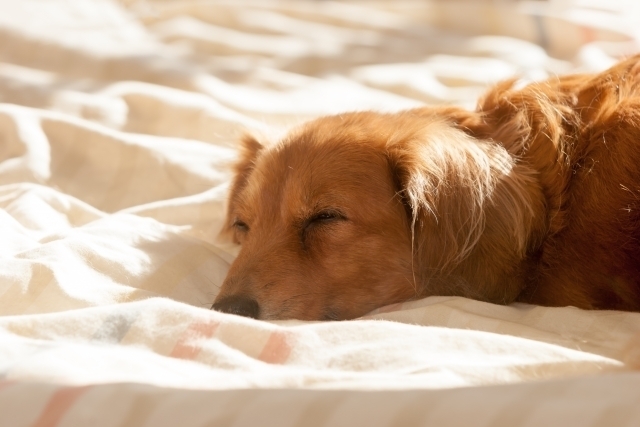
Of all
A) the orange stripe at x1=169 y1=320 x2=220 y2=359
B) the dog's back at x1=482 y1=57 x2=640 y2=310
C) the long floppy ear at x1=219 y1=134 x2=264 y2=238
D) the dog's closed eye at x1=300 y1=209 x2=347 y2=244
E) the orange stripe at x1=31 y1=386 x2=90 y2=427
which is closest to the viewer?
the orange stripe at x1=31 y1=386 x2=90 y2=427

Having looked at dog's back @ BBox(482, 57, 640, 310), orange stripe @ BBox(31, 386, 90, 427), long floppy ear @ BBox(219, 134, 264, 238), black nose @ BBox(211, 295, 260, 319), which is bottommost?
black nose @ BBox(211, 295, 260, 319)

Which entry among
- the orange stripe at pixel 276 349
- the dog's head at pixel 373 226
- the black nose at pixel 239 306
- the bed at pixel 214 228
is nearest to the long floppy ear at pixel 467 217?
the dog's head at pixel 373 226

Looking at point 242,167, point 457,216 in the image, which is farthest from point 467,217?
point 242,167

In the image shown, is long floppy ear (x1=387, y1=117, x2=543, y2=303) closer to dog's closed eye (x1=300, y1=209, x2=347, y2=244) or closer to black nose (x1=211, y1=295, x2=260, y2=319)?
dog's closed eye (x1=300, y1=209, x2=347, y2=244)

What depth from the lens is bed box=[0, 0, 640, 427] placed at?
88 cm

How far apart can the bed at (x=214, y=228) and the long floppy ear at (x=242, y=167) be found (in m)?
0.06

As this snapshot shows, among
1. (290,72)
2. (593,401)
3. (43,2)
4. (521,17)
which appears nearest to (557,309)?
(593,401)

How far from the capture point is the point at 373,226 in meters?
1.70

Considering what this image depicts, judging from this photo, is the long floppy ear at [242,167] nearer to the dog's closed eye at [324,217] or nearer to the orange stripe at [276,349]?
the dog's closed eye at [324,217]

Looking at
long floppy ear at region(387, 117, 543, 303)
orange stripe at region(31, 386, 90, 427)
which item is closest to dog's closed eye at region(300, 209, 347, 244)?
long floppy ear at region(387, 117, 543, 303)

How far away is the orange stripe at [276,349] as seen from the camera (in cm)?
A: 113

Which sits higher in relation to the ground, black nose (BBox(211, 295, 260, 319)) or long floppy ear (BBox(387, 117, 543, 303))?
long floppy ear (BBox(387, 117, 543, 303))

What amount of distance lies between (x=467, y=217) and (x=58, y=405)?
1024mm

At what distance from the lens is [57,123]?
2383 millimetres
